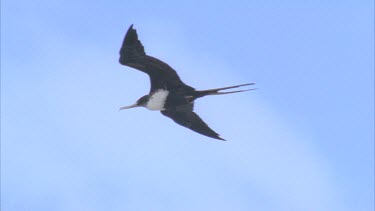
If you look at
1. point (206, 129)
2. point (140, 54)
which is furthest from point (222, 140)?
point (140, 54)

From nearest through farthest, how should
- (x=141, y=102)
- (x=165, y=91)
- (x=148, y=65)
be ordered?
(x=148, y=65), (x=165, y=91), (x=141, y=102)

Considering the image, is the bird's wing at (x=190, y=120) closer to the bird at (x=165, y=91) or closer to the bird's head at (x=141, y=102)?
the bird at (x=165, y=91)

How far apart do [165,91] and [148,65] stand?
633 millimetres

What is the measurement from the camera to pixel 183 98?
81.2ft

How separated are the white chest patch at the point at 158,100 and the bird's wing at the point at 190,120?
34 centimetres

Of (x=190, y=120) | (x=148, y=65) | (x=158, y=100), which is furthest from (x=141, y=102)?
(x=148, y=65)

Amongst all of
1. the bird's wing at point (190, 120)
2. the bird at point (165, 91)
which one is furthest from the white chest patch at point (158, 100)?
the bird's wing at point (190, 120)

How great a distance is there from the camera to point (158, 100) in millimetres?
24938

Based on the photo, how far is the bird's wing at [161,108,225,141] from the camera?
25.2 meters

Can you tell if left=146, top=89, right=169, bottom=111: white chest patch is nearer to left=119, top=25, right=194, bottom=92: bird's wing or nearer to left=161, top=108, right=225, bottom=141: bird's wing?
left=119, top=25, right=194, bottom=92: bird's wing

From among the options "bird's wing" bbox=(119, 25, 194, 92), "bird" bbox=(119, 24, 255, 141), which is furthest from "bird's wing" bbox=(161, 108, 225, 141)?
"bird's wing" bbox=(119, 25, 194, 92)

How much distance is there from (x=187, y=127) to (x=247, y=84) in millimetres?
2330

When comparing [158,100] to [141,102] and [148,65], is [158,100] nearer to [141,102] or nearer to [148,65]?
[141,102]

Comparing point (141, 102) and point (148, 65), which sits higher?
point (148, 65)
